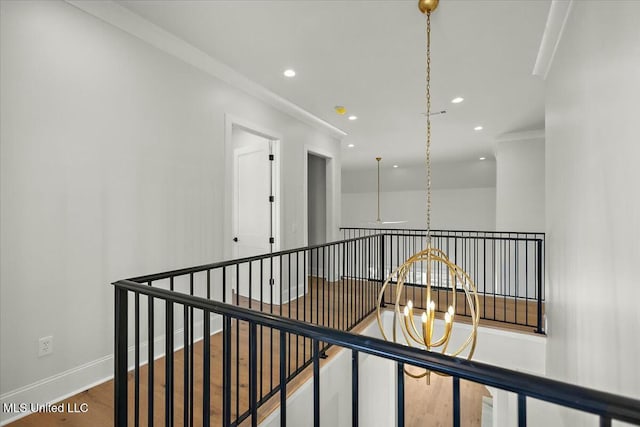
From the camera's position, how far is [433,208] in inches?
328

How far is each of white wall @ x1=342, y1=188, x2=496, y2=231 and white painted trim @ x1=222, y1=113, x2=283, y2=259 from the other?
4545 millimetres

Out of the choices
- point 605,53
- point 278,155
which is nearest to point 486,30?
point 605,53

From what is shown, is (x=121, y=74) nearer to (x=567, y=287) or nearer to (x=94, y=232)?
(x=94, y=232)

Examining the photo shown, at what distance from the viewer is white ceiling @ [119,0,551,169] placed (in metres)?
2.15

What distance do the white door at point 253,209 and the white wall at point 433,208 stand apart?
4.52 m

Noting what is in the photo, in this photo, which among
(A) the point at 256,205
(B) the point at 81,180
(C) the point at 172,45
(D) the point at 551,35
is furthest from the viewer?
(A) the point at 256,205

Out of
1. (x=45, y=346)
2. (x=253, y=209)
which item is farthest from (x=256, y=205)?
(x=45, y=346)

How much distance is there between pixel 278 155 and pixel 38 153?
2461 mm

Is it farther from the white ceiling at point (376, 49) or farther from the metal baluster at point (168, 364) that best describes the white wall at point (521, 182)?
the metal baluster at point (168, 364)

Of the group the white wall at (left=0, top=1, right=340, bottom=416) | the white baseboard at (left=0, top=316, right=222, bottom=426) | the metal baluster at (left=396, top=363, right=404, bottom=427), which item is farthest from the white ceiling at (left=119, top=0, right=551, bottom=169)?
the white baseboard at (left=0, top=316, right=222, bottom=426)

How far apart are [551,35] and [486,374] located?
2867 mm

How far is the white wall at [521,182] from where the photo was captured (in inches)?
206

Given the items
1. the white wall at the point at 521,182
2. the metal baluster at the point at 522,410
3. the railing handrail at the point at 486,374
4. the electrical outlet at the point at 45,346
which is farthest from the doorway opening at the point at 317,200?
the metal baluster at the point at 522,410

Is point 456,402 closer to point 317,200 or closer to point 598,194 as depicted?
point 598,194
